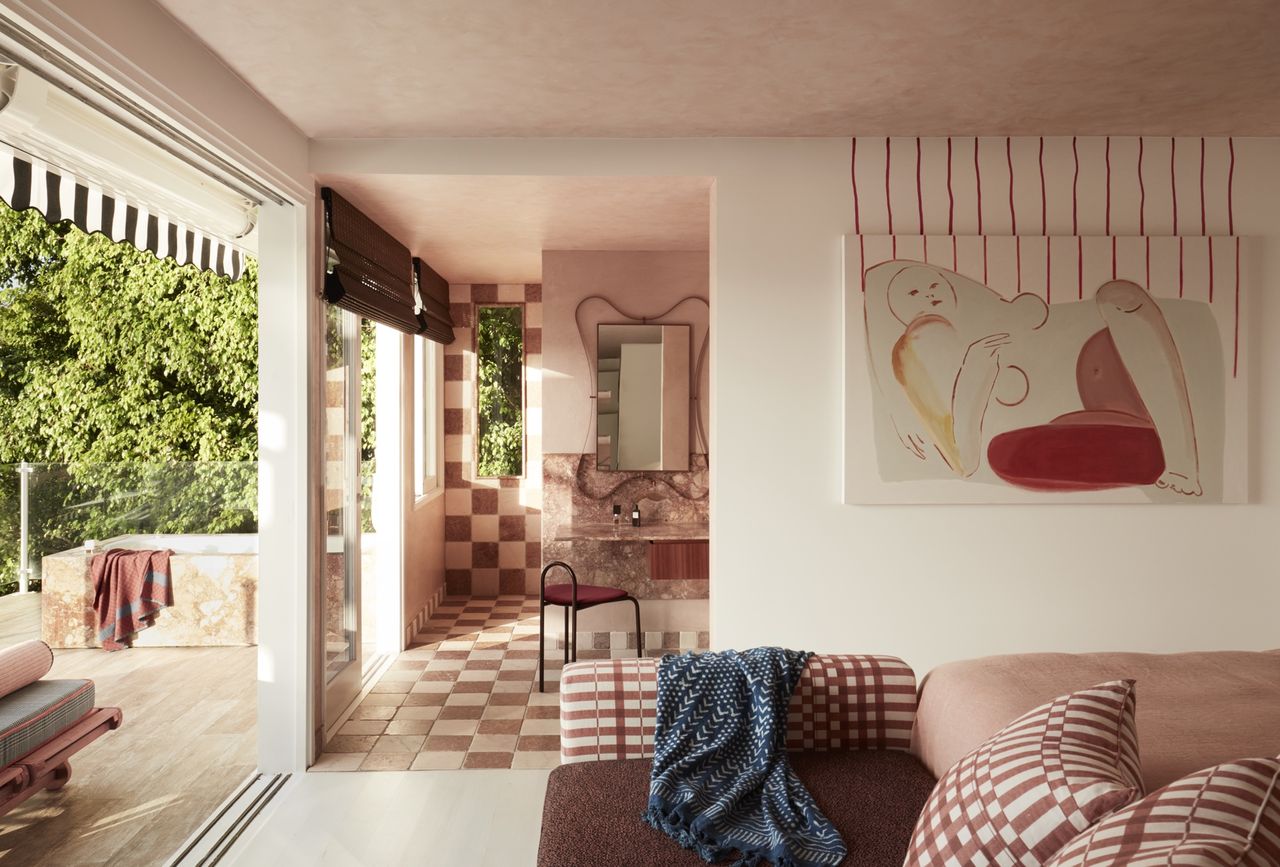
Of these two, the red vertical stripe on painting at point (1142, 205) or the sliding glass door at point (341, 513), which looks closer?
the red vertical stripe on painting at point (1142, 205)

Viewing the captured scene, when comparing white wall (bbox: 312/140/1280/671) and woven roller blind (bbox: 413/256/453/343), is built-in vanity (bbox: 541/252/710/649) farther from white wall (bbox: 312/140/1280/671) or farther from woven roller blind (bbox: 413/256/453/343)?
white wall (bbox: 312/140/1280/671)

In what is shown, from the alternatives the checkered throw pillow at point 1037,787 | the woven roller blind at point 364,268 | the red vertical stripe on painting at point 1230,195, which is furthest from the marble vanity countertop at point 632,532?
the checkered throw pillow at point 1037,787

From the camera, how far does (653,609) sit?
5254mm

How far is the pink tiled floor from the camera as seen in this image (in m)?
3.74

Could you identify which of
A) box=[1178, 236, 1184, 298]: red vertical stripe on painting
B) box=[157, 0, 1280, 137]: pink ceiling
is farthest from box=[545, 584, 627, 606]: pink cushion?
box=[1178, 236, 1184, 298]: red vertical stripe on painting

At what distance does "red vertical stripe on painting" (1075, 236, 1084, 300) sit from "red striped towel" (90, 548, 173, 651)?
16.2 ft

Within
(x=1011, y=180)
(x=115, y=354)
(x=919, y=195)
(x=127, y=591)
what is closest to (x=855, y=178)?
(x=919, y=195)

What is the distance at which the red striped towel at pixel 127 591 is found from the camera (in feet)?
15.9

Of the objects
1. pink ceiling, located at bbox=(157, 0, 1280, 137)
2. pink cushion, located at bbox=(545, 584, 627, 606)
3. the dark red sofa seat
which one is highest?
pink ceiling, located at bbox=(157, 0, 1280, 137)

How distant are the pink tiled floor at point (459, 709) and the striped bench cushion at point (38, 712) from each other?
0.93 metres

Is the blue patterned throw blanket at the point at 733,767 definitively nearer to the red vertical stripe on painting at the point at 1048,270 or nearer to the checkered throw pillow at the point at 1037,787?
the checkered throw pillow at the point at 1037,787

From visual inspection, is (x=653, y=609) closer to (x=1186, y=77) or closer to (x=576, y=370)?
(x=576, y=370)

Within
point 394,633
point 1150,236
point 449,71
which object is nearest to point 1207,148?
point 1150,236

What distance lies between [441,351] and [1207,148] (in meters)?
5.09
